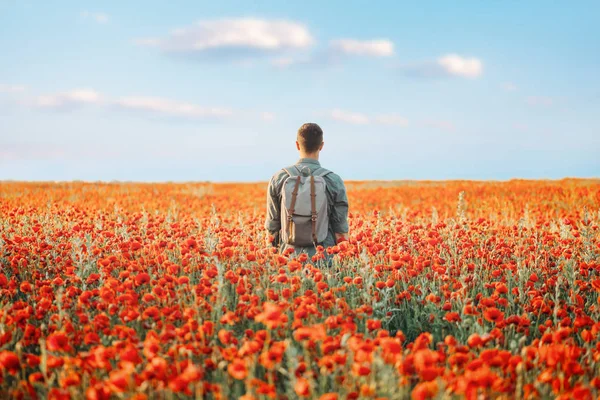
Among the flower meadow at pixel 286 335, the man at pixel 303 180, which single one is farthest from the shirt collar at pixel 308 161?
the flower meadow at pixel 286 335

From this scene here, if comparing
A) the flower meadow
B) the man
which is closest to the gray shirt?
the man

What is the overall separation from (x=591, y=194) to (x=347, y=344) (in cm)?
1438

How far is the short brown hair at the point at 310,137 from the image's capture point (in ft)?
17.4

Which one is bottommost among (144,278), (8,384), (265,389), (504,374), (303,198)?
(8,384)

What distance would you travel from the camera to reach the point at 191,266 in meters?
5.26

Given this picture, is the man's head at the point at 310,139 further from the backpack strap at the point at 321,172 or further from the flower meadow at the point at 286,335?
the flower meadow at the point at 286,335

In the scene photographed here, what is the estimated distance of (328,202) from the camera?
5.38 meters

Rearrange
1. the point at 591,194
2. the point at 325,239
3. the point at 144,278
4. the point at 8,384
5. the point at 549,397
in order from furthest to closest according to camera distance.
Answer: the point at 591,194, the point at 325,239, the point at 144,278, the point at 8,384, the point at 549,397

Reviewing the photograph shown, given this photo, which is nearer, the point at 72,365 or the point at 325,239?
the point at 72,365

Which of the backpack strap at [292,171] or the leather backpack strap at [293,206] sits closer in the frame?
the leather backpack strap at [293,206]

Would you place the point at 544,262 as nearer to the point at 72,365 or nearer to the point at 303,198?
the point at 303,198

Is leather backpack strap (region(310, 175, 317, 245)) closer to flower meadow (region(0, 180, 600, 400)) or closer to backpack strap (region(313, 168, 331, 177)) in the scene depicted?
backpack strap (region(313, 168, 331, 177))

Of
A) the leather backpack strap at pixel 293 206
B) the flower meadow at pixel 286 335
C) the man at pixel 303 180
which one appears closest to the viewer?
the flower meadow at pixel 286 335

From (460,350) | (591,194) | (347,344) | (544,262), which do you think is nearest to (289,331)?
(347,344)
